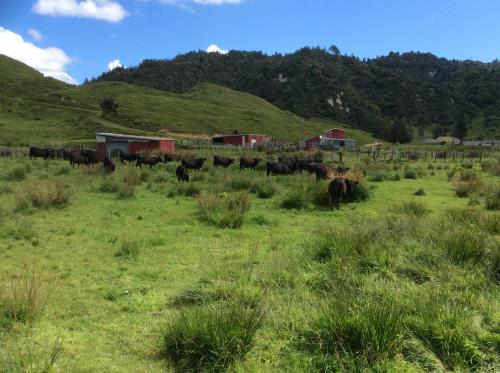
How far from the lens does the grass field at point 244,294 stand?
467 centimetres

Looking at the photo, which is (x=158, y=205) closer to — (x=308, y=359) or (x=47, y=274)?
(x=47, y=274)

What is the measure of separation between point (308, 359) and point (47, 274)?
4777mm

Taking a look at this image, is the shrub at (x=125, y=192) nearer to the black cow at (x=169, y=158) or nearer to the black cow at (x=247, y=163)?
the black cow at (x=247, y=163)

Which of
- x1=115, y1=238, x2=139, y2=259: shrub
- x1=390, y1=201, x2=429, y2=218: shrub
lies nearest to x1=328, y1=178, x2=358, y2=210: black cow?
x1=390, y1=201, x2=429, y2=218: shrub

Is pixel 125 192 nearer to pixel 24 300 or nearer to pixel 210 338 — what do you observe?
pixel 24 300

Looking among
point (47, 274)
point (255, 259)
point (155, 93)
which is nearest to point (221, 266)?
point (255, 259)

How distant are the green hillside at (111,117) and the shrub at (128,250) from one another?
58020 mm

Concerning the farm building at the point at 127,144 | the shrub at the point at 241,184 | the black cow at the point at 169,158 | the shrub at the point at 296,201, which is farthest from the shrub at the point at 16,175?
the farm building at the point at 127,144

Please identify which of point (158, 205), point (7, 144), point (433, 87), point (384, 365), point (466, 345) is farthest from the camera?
point (433, 87)

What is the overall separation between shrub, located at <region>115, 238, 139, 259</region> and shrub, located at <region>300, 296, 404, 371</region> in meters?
5.10

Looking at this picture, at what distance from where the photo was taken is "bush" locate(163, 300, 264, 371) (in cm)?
461

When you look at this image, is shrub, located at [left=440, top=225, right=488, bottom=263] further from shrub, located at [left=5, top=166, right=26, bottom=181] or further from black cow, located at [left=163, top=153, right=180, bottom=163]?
black cow, located at [left=163, top=153, right=180, bottom=163]

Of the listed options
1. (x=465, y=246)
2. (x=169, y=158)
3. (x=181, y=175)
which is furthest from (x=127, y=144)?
(x=465, y=246)

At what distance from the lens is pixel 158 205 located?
53.1 feet
